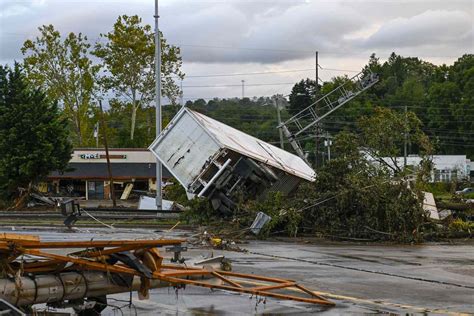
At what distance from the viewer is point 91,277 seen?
8141 millimetres

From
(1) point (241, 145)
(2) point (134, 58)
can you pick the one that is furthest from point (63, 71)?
(1) point (241, 145)

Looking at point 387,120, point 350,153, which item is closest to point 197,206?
point 350,153

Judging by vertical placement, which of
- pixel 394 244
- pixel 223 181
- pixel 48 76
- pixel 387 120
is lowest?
pixel 394 244

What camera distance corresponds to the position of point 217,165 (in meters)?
23.4

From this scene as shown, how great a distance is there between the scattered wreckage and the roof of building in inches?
1987

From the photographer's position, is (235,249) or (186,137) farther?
(186,137)

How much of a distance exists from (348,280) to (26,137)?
109 ft

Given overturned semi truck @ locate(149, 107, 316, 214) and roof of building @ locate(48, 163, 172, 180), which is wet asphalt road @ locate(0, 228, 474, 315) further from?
roof of building @ locate(48, 163, 172, 180)

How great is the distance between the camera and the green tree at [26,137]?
4159cm

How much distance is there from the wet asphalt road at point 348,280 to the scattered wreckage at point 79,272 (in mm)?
1066

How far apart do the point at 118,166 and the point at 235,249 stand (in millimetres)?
43955

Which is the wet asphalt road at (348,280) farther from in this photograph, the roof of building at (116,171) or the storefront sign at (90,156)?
the storefront sign at (90,156)

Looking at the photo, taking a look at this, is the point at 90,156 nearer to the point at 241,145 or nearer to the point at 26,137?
the point at 26,137

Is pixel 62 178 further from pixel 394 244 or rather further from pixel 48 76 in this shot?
pixel 394 244
